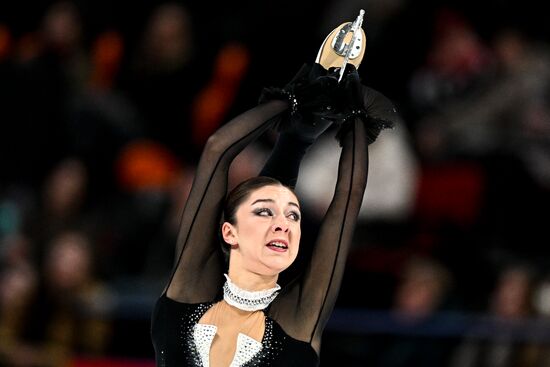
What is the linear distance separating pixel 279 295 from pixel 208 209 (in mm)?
405

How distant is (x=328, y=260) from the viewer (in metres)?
3.97

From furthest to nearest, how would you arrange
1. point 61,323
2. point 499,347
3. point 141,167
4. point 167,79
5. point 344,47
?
point 167,79 < point 141,167 < point 61,323 < point 499,347 < point 344,47

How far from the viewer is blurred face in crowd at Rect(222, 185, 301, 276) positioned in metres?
3.89

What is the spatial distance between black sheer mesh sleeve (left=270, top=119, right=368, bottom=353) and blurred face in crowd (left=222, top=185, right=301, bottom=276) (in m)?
0.11

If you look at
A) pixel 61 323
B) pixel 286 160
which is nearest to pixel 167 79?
pixel 61 323

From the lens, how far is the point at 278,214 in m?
3.93

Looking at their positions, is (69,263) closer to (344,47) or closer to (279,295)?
(279,295)

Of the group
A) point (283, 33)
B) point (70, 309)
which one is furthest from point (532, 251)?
point (70, 309)

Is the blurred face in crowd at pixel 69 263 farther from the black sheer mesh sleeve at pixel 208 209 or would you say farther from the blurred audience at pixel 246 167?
the black sheer mesh sleeve at pixel 208 209

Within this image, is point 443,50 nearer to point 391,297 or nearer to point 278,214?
point 391,297

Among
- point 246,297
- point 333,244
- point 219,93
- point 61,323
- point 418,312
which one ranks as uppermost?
point 219,93

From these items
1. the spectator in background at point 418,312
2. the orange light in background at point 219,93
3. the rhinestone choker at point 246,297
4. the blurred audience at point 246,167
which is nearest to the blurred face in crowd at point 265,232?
the rhinestone choker at point 246,297

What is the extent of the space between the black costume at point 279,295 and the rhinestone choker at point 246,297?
44 millimetres

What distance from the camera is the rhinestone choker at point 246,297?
13.1 feet
